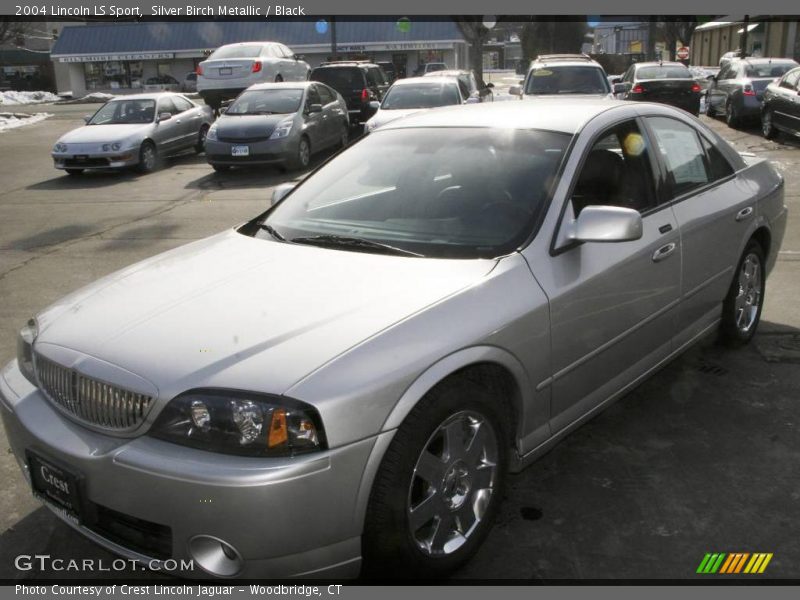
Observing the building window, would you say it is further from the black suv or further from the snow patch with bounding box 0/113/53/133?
the black suv

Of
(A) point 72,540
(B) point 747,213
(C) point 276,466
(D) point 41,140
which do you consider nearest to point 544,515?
Result: (C) point 276,466

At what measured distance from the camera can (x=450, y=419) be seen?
9.05ft

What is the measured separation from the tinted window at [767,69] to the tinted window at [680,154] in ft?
52.0

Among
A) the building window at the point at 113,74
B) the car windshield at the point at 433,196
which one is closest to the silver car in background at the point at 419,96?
the car windshield at the point at 433,196

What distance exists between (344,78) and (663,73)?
315 inches

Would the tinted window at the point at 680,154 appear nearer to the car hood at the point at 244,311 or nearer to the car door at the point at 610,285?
the car door at the point at 610,285

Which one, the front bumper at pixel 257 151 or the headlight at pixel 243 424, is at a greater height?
the headlight at pixel 243 424

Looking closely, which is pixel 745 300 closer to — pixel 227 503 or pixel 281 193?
pixel 281 193

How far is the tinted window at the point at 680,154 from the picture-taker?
13.6 ft

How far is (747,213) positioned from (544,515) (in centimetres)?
237

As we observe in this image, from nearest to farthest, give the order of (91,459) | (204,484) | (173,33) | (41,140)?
(204,484) → (91,459) → (41,140) → (173,33)

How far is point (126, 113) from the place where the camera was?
1547 cm

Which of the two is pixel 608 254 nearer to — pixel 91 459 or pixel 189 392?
pixel 189 392

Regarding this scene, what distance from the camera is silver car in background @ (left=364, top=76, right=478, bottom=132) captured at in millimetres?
15055
